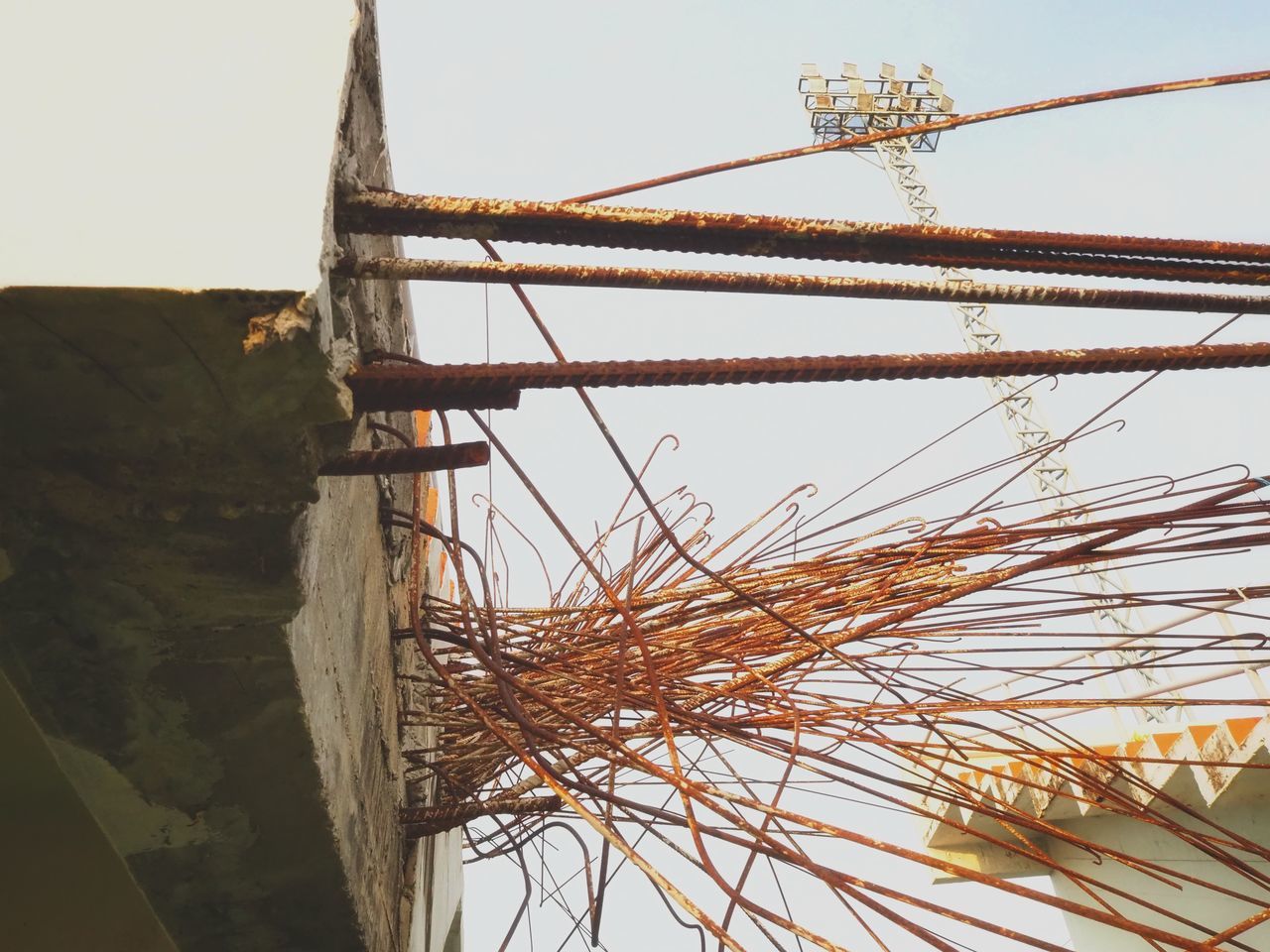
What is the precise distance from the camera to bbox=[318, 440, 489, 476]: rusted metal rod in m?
0.80

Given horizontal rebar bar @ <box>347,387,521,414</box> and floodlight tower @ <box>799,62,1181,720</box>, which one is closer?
horizontal rebar bar @ <box>347,387,521,414</box>

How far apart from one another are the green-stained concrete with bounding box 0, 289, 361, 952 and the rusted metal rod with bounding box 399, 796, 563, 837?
668 mm

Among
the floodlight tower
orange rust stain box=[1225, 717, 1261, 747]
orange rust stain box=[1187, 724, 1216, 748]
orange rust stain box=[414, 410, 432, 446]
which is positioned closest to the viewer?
orange rust stain box=[414, 410, 432, 446]

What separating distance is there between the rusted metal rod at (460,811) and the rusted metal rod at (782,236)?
4.39ft

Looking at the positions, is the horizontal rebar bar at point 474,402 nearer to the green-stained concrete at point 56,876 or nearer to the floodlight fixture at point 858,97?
the green-stained concrete at point 56,876

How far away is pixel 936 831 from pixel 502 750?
3399 millimetres

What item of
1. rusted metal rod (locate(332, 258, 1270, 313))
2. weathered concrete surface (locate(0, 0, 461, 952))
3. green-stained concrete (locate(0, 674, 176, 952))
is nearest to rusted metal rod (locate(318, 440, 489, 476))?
weathered concrete surface (locate(0, 0, 461, 952))

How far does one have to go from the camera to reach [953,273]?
16.9 feet

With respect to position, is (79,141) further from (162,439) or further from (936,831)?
(936,831)

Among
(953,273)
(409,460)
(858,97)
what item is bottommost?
(409,460)

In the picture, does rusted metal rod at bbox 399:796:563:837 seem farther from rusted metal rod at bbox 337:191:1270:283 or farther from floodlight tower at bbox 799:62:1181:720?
floodlight tower at bbox 799:62:1181:720

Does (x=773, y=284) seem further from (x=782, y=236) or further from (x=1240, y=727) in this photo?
(x=1240, y=727)

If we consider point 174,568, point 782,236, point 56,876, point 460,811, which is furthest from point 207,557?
point 460,811

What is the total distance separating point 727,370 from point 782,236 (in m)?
0.17
